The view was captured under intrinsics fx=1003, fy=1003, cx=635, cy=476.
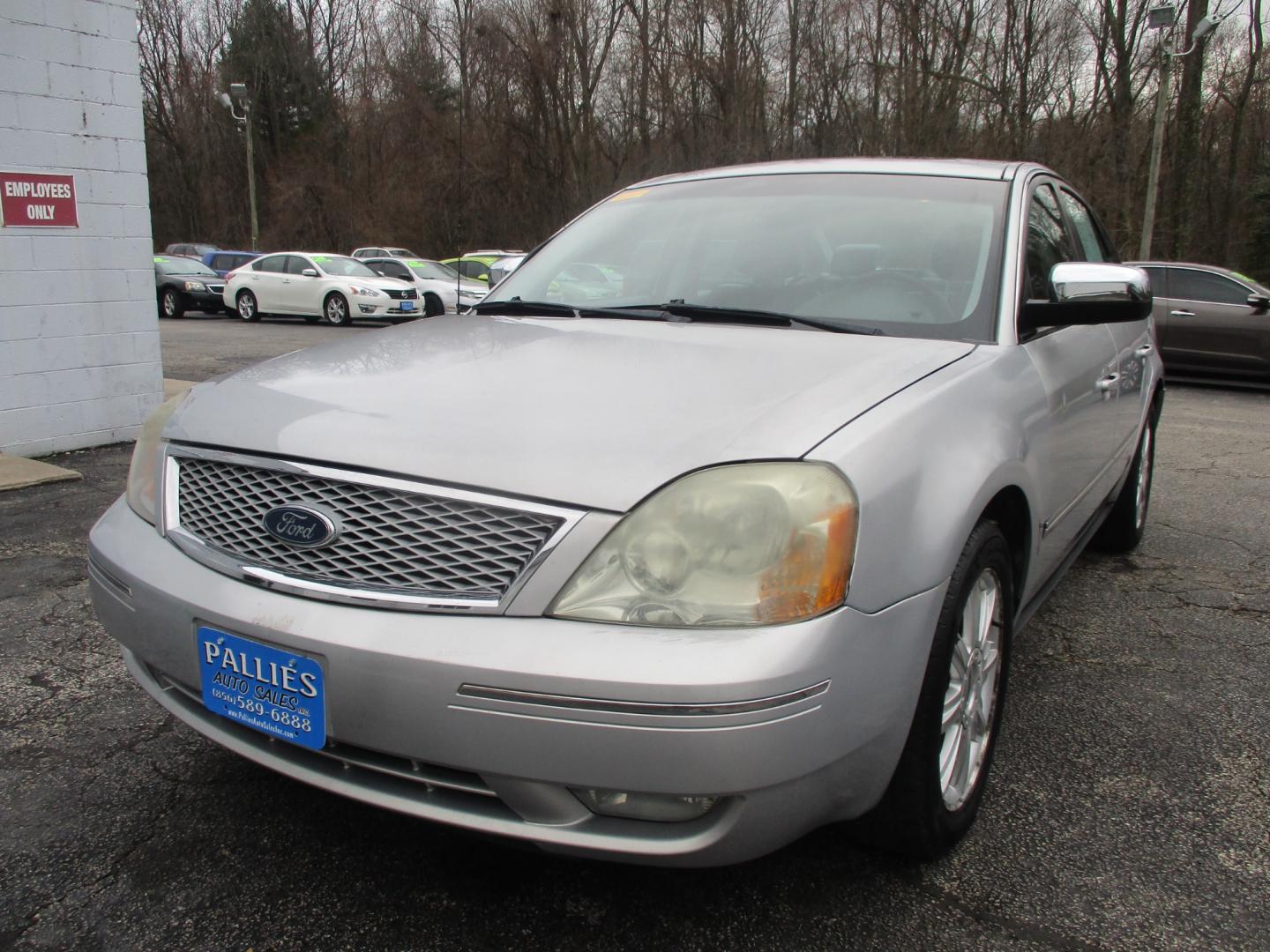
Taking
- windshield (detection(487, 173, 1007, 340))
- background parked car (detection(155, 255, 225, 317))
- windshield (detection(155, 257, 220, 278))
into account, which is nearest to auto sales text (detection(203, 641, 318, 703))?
windshield (detection(487, 173, 1007, 340))

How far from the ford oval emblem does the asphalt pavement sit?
48 cm

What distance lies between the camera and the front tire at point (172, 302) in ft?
71.9

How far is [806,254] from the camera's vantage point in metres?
2.80

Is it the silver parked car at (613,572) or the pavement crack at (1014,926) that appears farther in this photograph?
the pavement crack at (1014,926)

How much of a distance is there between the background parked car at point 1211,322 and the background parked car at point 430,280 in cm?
1167

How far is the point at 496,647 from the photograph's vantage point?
62.2 inches

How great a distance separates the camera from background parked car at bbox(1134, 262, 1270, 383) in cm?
1077

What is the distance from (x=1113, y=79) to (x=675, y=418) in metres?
27.0

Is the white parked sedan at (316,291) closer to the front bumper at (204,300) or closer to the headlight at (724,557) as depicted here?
the front bumper at (204,300)

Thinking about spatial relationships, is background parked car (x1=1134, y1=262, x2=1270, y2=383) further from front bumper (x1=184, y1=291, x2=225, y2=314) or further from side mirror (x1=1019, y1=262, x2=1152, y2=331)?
front bumper (x1=184, y1=291, x2=225, y2=314)

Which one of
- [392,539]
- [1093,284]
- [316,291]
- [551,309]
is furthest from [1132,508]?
[316,291]

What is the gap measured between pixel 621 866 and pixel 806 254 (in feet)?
5.51

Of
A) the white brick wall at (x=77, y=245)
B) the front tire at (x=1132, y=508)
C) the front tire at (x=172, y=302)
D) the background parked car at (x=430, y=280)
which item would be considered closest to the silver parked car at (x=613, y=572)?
the front tire at (x=1132, y=508)

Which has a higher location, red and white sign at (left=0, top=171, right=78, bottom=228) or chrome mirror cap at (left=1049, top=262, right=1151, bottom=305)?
red and white sign at (left=0, top=171, right=78, bottom=228)
